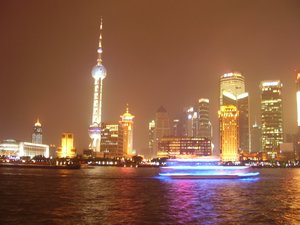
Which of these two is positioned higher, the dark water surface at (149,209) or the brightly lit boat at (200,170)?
the brightly lit boat at (200,170)

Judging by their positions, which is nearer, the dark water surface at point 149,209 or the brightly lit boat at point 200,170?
the dark water surface at point 149,209

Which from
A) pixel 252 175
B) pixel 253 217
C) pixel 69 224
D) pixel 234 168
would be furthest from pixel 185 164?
pixel 69 224

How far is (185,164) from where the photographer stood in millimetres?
100375

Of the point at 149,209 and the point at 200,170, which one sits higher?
the point at 200,170

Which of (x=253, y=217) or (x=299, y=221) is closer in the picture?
(x=299, y=221)

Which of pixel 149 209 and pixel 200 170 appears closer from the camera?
pixel 149 209

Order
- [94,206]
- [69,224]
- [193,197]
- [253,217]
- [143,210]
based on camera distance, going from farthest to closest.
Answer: [193,197] → [94,206] → [143,210] → [253,217] → [69,224]

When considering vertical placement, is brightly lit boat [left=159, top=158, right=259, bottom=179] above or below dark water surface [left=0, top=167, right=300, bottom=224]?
above

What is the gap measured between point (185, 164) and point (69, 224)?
67805mm

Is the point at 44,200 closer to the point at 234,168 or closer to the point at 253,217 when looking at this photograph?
the point at 253,217

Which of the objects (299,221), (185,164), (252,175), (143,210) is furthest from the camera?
(252,175)

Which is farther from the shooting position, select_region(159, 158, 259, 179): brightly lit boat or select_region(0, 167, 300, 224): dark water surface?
select_region(159, 158, 259, 179): brightly lit boat

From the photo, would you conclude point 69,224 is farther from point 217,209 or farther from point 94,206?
point 217,209

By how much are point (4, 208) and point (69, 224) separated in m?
12.5
